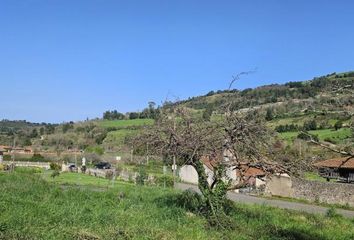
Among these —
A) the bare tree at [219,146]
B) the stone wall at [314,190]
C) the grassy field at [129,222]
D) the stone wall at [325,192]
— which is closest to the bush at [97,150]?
the stone wall at [314,190]

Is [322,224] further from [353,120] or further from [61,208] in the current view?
[353,120]

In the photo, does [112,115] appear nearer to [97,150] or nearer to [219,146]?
[97,150]

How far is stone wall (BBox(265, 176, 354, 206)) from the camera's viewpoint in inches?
1542

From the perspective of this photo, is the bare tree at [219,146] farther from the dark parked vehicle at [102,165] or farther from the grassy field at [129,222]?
the dark parked vehicle at [102,165]

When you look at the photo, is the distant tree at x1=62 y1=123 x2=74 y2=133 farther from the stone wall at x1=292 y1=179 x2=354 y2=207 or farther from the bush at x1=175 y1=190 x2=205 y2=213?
the bush at x1=175 y1=190 x2=205 y2=213

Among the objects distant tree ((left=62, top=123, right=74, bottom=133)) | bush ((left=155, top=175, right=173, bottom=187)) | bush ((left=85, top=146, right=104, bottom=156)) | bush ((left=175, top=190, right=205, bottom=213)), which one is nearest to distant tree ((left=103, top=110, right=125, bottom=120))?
distant tree ((left=62, top=123, right=74, bottom=133))

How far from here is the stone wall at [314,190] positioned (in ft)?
128

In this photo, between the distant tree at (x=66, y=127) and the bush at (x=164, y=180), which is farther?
the distant tree at (x=66, y=127)

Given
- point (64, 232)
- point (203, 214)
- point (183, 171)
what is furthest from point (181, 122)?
point (183, 171)

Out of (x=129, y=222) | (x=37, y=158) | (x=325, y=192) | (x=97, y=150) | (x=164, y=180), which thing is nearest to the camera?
(x=129, y=222)

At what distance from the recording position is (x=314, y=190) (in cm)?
4200

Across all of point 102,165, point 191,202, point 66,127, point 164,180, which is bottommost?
point 191,202

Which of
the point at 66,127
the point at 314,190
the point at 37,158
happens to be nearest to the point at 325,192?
the point at 314,190

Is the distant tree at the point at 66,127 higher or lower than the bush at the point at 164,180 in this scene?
higher
